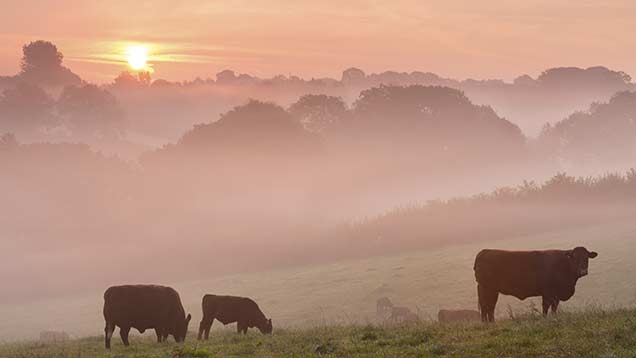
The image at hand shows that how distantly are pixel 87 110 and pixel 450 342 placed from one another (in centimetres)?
14883

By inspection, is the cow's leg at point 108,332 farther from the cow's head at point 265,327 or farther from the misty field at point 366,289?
the misty field at point 366,289

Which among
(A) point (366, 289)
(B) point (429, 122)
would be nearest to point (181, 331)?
(A) point (366, 289)

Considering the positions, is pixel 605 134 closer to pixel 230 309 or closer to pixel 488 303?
pixel 230 309

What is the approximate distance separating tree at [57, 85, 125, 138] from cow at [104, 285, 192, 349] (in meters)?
133

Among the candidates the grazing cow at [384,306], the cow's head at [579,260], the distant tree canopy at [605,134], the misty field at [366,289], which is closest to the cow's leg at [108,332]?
the misty field at [366,289]

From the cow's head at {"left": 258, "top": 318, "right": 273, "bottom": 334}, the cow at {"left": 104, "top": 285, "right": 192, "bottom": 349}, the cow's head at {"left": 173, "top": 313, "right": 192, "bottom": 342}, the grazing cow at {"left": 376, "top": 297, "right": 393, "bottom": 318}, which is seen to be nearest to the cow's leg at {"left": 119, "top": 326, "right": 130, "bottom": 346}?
the cow at {"left": 104, "top": 285, "right": 192, "bottom": 349}

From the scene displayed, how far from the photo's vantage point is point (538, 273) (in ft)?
85.8

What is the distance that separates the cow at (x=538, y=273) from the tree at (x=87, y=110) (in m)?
141

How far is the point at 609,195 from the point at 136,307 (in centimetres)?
5387

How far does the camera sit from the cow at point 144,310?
2992 centimetres

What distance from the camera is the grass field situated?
43219 mm

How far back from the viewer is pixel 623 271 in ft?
144

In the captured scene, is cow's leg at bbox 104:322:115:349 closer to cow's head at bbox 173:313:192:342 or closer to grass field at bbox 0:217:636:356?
cow's head at bbox 173:313:192:342

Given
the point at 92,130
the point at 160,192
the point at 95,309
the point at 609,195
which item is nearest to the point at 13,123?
the point at 92,130
